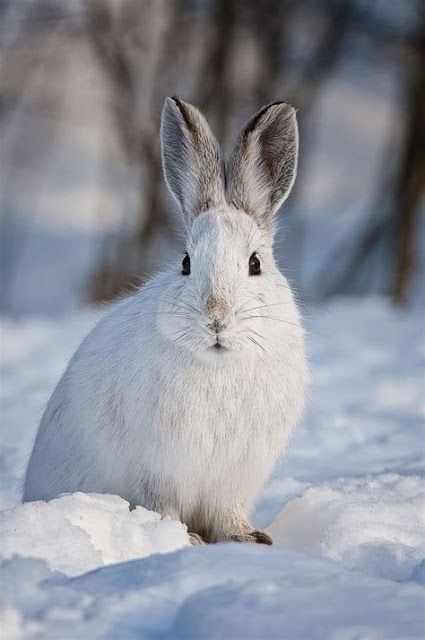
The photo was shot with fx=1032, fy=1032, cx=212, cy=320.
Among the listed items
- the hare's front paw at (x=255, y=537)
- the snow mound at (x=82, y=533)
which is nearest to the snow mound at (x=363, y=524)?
the hare's front paw at (x=255, y=537)

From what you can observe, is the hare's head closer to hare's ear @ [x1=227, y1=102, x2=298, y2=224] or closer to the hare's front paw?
hare's ear @ [x1=227, y1=102, x2=298, y2=224]

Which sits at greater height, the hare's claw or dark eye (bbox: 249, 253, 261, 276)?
dark eye (bbox: 249, 253, 261, 276)

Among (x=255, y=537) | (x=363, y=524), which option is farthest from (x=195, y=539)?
(x=363, y=524)

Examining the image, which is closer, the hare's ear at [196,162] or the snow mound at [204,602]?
the snow mound at [204,602]

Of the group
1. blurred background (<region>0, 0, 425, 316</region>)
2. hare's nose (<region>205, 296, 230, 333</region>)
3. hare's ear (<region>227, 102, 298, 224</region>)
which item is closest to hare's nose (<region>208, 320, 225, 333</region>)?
hare's nose (<region>205, 296, 230, 333</region>)

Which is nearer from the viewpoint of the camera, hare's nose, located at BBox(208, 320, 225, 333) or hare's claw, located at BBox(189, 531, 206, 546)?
hare's nose, located at BBox(208, 320, 225, 333)

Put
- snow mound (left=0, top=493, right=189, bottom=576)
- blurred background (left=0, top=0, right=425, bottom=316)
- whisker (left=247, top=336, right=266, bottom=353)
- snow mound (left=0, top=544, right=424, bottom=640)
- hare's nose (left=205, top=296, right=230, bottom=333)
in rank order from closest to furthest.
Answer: snow mound (left=0, top=544, right=424, bottom=640), snow mound (left=0, top=493, right=189, bottom=576), hare's nose (left=205, top=296, right=230, bottom=333), whisker (left=247, top=336, right=266, bottom=353), blurred background (left=0, top=0, right=425, bottom=316)

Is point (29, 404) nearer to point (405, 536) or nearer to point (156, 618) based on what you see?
point (405, 536)

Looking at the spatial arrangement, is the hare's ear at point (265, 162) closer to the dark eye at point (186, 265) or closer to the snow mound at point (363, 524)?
the dark eye at point (186, 265)

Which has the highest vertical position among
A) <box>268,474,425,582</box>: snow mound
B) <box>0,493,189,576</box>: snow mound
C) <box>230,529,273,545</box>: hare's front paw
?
<box>0,493,189,576</box>: snow mound
